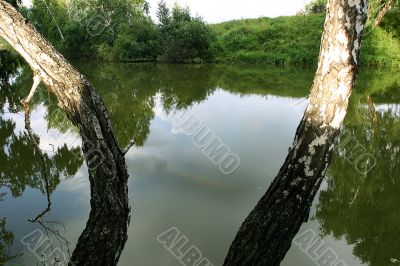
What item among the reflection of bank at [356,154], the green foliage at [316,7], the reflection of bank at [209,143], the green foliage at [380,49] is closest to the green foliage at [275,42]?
the green foliage at [380,49]

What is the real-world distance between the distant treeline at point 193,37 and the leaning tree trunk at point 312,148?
21.7m

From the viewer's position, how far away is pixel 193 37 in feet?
90.9

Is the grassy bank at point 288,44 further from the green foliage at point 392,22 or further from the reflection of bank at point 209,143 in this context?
the reflection of bank at point 209,143

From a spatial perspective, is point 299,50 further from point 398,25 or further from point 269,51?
point 398,25

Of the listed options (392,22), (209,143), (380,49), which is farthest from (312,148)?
(392,22)

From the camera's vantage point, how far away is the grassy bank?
2233 centimetres

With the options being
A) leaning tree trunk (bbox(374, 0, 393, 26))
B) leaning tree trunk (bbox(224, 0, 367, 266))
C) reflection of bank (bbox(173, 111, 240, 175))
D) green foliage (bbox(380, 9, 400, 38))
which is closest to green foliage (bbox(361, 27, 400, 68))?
green foliage (bbox(380, 9, 400, 38))

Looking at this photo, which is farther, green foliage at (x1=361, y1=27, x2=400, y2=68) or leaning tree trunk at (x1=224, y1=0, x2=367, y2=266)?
green foliage at (x1=361, y1=27, x2=400, y2=68)

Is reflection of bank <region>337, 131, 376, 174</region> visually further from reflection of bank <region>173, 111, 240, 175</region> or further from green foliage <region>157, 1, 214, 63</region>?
green foliage <region>157, 1, 214, 63</region>

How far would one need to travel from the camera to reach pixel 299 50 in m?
25.0

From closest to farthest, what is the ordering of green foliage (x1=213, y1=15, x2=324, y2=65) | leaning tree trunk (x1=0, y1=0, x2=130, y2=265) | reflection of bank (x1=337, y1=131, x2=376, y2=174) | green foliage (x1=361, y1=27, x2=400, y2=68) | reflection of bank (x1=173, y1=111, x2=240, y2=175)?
1. leaning tree trunk (x1=0, y1=0, x2=130, y2=265)
2. reflection of bank (x1=337, y1=131, x2=376, y2=174)
3. reflection of bank (x1=173, y1=111, x2=240, y2=175)
4. green foliage (x1=361, y1=27, x2=400, y2=68)
5. green foliage (x1=213, y1=15, x2=324, y2=65)

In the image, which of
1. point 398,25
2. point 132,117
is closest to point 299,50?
point 398,25

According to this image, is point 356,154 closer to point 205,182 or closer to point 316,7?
point 205,182

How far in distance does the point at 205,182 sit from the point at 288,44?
2244 centimetres
